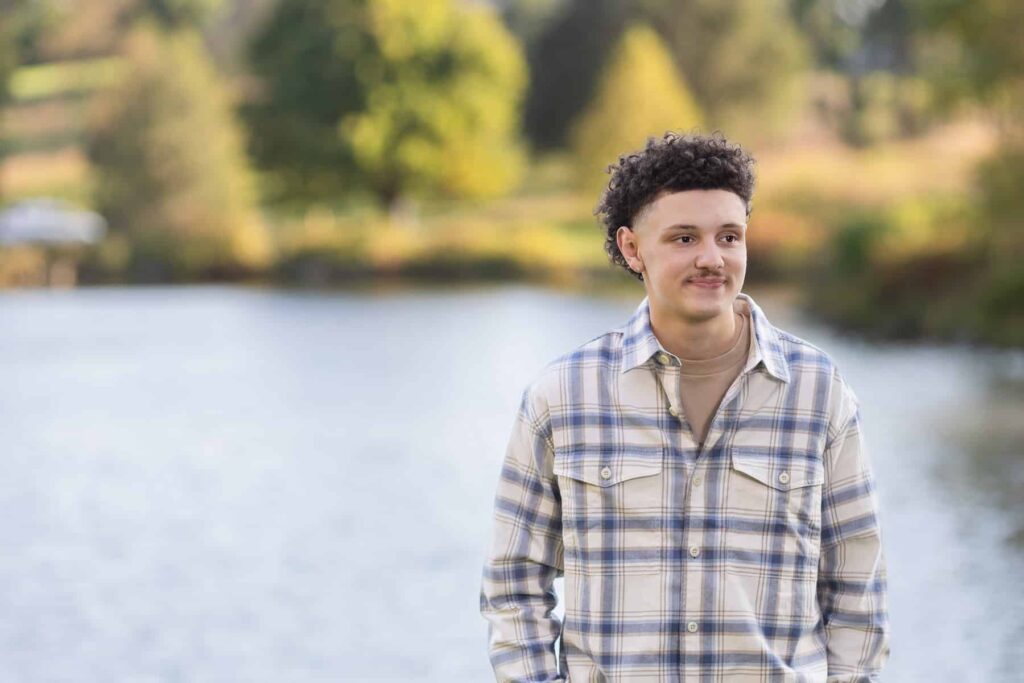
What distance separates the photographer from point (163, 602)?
9.48 metres

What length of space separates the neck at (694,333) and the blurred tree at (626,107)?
5536 cm

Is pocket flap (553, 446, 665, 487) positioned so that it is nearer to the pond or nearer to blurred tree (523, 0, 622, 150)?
the pond

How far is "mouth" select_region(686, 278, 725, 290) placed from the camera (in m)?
2.79

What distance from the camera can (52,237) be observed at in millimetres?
47656

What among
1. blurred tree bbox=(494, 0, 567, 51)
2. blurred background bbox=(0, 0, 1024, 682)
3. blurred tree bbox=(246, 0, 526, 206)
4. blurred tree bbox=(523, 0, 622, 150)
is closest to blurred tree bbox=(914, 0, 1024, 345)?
blurred background bbox=(0, 0, 1024, 682)

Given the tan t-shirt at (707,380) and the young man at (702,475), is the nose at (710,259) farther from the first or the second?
the tan t-shirt at (707,380)

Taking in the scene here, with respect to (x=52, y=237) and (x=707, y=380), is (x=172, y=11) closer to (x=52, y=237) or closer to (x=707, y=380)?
(x=52, y=237)

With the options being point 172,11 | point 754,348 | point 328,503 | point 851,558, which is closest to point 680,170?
point 754,348

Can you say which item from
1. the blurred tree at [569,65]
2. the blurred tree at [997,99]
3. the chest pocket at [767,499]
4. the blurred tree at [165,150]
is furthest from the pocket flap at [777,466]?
the blurred tree at [569,65]

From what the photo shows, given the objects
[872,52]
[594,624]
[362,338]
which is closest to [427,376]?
[362,338]

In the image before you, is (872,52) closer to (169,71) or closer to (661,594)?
(169,71)

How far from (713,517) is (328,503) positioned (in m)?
9.86

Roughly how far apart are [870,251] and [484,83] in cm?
2869

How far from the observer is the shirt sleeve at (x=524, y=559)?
2.90 metres
